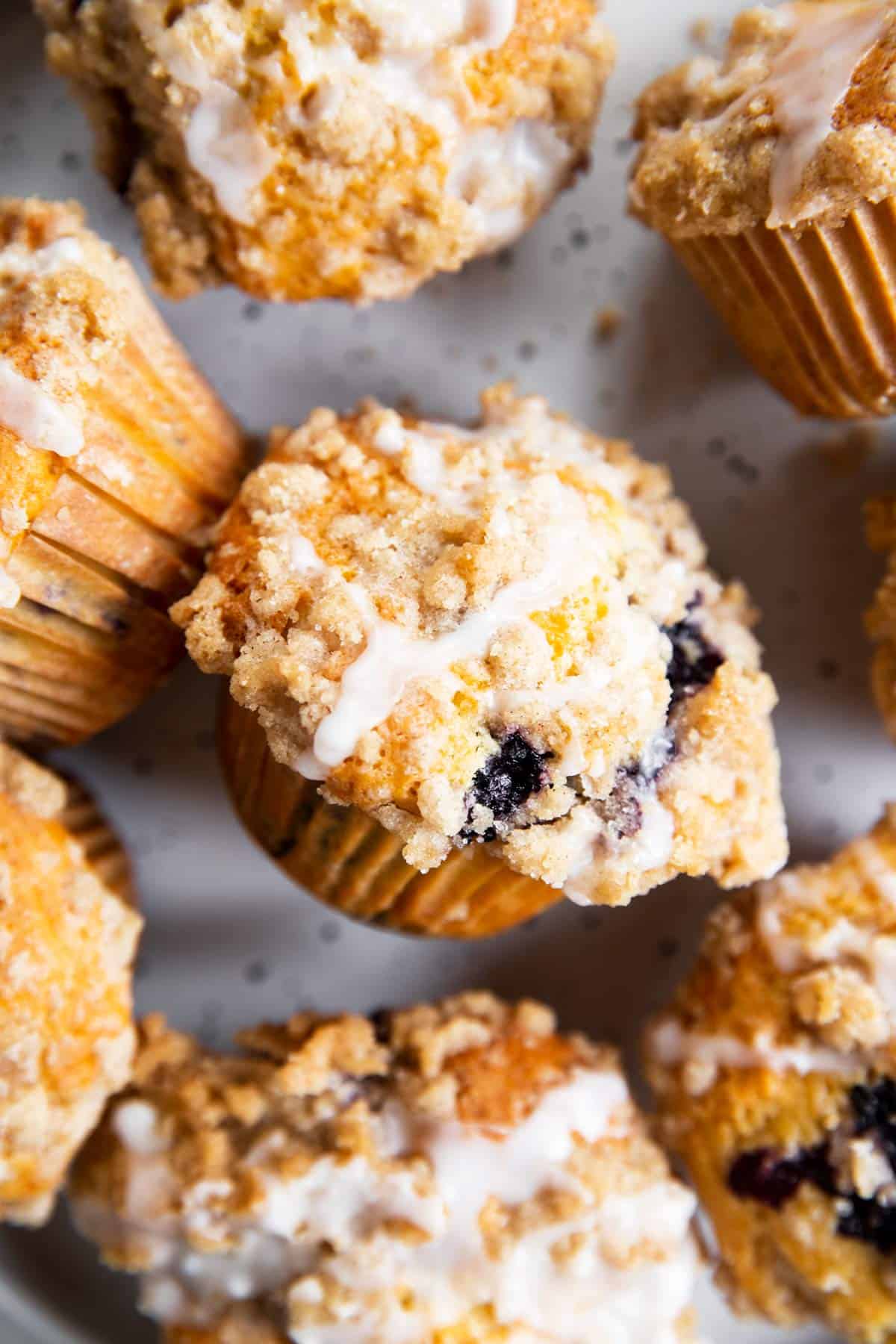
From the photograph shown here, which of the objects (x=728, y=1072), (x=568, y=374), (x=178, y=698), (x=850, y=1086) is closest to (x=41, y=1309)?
(x=178, y=698)

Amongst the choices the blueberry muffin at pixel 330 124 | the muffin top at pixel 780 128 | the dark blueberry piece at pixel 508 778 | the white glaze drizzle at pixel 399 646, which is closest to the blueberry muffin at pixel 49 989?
the white glaze drizzle at pixel 399 646

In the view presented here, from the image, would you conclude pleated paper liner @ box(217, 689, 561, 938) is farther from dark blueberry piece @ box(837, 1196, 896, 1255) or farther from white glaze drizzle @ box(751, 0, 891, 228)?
white glaze drizzle @ box(751, 0, 891, 228)

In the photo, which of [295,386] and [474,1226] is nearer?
[474,1226]

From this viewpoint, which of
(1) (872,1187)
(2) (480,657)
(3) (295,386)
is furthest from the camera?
(3) (295,386)

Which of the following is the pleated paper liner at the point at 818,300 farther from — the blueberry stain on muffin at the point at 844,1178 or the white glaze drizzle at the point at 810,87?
the blueberry stain on muffin at the point at 844,1178

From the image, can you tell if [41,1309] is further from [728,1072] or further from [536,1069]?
[728,1072]

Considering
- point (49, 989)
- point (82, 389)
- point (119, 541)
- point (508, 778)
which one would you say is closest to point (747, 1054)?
point (508, 778)

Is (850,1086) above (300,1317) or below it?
below
